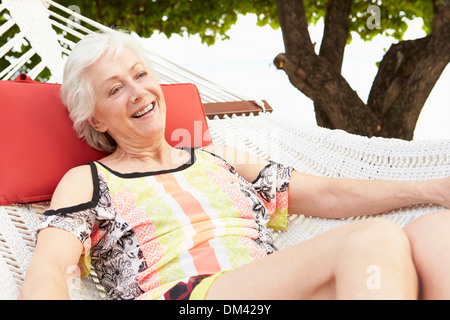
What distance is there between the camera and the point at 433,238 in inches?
47.6

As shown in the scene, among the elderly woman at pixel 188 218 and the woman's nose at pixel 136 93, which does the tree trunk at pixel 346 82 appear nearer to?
the elderly woman at pixel 188 218

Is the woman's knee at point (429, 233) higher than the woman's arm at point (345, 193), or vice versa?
the woman's knee at point (429, 233)

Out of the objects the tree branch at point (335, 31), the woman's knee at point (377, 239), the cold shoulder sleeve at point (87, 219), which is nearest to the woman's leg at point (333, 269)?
the woman's knee at point (377, 239)

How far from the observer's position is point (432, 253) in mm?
1164

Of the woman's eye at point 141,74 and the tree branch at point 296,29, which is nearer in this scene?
the woman's eye at point 141,74

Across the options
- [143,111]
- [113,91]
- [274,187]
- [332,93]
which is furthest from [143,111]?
[332,93]

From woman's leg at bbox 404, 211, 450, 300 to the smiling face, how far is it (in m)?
0.87

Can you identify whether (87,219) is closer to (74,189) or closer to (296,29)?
(74,189)

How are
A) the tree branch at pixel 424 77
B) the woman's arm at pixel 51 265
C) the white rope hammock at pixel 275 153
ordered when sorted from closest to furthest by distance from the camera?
1. the woman's arm at pixel 51 265
2. the white rope hammock at pixel 275 153
3. the tree branch at pixel 424 77

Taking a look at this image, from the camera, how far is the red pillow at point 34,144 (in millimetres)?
1700

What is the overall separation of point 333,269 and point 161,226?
1.98 ft

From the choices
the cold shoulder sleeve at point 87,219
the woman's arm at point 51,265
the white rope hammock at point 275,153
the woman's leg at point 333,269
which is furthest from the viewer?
the white rope hammock at point 275,153

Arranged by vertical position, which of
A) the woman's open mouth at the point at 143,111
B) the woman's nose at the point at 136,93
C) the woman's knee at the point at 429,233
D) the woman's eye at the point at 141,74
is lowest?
the woman's knee at the point at 429,233

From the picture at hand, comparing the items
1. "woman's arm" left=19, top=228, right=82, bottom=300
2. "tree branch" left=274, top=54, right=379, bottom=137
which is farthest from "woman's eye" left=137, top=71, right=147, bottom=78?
"tree branch" left=274, top=54, right=379, bottom=137
